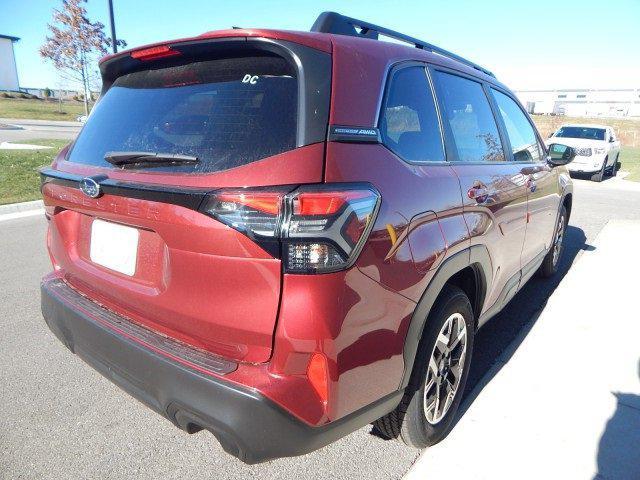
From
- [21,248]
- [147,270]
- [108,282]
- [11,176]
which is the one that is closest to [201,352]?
[147,270]

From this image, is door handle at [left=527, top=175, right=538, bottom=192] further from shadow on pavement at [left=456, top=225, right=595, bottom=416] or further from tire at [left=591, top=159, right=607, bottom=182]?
tire at [left=591, top=159, right=607, bottom=182]

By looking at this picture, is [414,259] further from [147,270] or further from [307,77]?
[147,270]

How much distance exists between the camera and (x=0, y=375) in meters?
2.73

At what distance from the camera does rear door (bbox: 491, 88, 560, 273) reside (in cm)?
316

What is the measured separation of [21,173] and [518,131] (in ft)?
32.7

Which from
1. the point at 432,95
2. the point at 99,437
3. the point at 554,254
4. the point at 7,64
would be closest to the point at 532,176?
the point at 432,95

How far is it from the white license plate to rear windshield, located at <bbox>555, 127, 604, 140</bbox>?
1693 centimetres

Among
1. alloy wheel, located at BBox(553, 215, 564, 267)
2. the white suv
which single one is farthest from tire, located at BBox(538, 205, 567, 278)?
the white suv

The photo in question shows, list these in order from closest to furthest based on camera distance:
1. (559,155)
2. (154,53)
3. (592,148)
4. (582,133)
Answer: (154,53)
(559,155)
(592,148)
(582,133)

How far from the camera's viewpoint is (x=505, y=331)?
356 cm

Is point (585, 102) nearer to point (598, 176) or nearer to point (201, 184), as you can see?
point (598, 176)

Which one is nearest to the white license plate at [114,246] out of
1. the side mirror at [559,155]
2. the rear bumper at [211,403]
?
the rear bumper at [211,403]

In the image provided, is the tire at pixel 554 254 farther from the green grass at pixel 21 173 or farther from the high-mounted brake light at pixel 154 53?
the green grass at pixel 21 173

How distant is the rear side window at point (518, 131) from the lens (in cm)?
315
